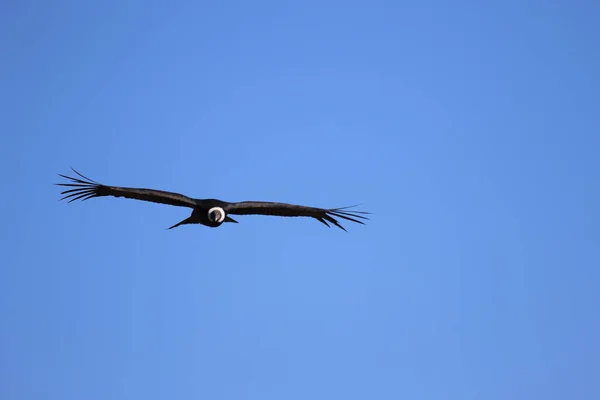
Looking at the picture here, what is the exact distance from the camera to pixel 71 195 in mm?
53250

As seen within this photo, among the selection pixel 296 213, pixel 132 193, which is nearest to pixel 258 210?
pixel 296 213

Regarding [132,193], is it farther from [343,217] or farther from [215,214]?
[343,217]

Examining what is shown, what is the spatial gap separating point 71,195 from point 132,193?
2616 millimetres

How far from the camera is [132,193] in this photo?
52938 mm

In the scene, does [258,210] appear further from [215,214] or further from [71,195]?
[71,195]

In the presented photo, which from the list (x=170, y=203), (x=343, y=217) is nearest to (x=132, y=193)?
(x=170, y=203)

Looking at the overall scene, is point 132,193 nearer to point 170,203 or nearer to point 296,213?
point 170,203

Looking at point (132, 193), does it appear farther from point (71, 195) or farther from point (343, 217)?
point (343, 217)

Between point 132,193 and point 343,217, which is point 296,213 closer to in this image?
point 343,217

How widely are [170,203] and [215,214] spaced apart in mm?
2076

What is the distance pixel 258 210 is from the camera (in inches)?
2133

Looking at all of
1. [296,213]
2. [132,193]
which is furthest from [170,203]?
[296,213]

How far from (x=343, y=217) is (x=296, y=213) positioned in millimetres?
2070

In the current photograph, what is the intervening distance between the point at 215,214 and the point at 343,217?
221 inches
